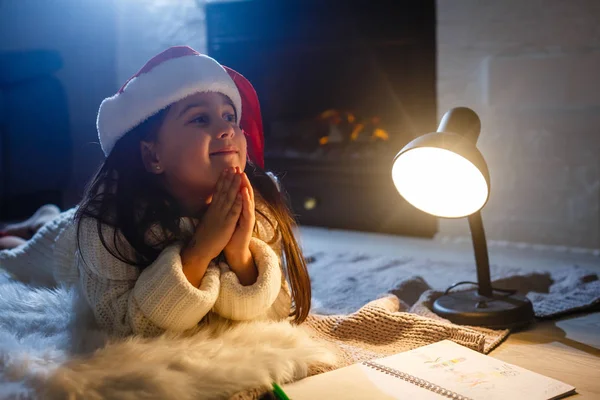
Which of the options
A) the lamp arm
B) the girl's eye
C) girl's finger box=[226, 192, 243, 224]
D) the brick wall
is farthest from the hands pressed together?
the brick wall

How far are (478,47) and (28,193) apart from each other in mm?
2017

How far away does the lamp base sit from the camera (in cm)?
131

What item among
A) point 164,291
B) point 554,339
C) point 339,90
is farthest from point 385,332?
point 339,90

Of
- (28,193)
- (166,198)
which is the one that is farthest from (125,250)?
(28,193)

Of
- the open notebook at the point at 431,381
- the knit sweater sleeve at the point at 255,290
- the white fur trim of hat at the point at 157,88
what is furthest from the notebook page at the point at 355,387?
the white fur trim of hat at the point at 157,88

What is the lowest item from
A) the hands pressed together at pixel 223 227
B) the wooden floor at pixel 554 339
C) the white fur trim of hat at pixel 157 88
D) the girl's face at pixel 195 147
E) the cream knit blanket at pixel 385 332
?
the wooden floor at pixel 554 339

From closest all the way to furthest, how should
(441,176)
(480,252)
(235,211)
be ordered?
1. (235,211)
2. (441,176)
3. (480,252)

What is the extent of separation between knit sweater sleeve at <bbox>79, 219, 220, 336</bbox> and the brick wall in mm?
1478

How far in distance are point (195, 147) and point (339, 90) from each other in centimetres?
160

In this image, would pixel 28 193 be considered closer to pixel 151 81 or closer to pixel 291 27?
pixel 291 27

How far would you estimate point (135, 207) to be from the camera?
3.78 feet

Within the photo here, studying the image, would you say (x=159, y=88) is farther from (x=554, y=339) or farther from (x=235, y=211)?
(x=554, y=339)

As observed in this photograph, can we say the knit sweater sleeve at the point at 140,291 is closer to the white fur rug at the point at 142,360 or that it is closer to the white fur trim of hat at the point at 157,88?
the white fur rug at the point at 142,360

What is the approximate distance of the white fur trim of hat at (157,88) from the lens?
3.73ft
